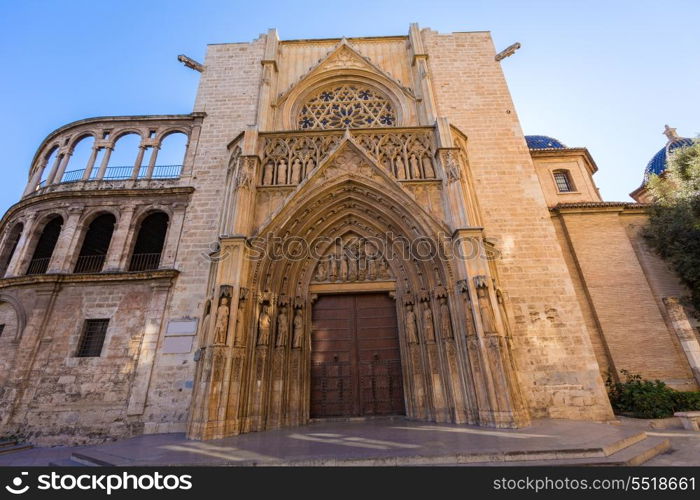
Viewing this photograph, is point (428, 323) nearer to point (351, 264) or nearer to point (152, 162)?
point (351, 264)

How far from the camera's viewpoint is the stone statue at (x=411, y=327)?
887 centimetres

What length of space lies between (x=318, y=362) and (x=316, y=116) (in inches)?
396

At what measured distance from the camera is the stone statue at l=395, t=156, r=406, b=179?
10.3 m

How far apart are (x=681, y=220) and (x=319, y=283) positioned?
41.2 feet

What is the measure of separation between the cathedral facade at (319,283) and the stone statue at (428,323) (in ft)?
0.26

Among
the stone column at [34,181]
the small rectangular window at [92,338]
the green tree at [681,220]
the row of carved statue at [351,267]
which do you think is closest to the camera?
the small rectangular window at [92,338]

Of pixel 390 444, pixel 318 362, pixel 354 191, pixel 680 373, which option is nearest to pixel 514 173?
pixel 354 191

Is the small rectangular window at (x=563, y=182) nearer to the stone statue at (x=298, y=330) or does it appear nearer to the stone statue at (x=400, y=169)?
the stone statue at (x=400, y=169)

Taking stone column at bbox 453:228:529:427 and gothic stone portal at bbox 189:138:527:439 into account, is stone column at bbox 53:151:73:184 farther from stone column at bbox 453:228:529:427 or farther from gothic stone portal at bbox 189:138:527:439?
stone column at bbox 453:228:529:427

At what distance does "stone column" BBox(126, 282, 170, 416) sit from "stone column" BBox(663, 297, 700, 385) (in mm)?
16073

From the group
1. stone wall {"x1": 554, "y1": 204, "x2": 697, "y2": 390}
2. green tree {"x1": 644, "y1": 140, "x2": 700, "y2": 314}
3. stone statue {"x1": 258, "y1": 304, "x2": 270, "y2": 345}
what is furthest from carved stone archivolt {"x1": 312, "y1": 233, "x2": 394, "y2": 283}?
green tree {"x1": 644, "y1": 140, "x2": 700, "y2": 314}

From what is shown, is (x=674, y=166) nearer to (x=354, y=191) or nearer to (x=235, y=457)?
(x=354, y=191)

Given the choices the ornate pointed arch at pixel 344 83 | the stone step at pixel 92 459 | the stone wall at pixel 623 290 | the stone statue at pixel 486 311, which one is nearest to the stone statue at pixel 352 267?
the stone statue at pixel 486 311

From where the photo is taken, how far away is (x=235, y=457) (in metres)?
4.66
